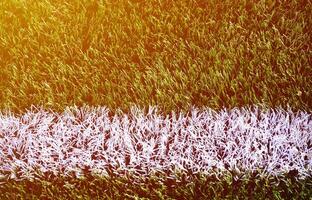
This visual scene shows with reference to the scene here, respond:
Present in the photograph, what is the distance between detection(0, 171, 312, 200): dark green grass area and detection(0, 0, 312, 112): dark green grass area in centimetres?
39

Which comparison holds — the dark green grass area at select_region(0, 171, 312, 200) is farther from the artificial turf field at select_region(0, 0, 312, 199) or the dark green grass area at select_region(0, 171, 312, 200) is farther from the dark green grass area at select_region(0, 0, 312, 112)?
the dark green grass area at select_region(0, 0, 312, 112)

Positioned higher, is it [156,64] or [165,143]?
[156,64]

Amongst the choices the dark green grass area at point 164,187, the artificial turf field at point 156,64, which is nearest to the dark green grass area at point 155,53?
the artificial turf field at point 156,64

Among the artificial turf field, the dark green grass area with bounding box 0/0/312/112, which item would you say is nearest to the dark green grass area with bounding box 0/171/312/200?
the artificial turf field

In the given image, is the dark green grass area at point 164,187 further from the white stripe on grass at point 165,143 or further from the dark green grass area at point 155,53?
the dark green grass area at point 155,53

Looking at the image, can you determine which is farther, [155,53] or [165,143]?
[155,53]

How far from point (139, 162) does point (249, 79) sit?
0.75m

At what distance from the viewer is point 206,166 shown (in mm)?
2510

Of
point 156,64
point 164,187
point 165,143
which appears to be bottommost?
point 164,187

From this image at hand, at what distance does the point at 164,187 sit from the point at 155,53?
758 mm

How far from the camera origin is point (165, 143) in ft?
8.34

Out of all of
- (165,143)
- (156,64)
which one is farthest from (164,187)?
(156,64)

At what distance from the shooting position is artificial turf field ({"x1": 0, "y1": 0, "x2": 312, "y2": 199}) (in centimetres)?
253

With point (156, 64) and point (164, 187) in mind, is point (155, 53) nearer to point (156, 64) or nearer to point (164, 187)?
point (156, 64)
